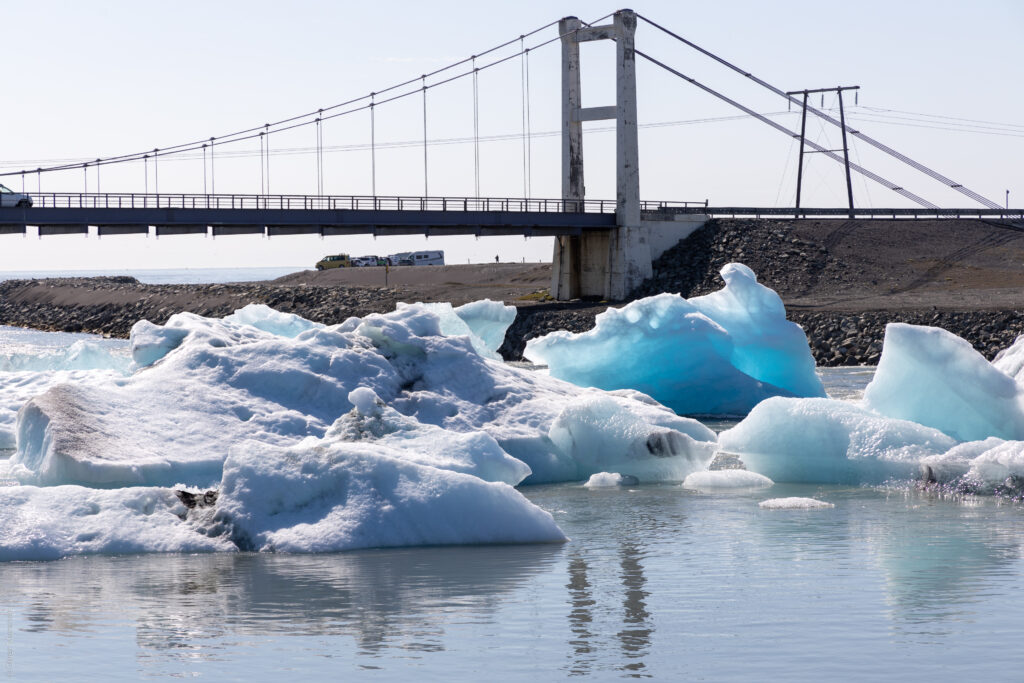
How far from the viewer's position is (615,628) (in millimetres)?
8000

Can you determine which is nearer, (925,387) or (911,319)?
(925,387)

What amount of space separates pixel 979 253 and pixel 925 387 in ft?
144

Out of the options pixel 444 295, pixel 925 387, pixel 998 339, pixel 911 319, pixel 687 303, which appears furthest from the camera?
pixel 444 295

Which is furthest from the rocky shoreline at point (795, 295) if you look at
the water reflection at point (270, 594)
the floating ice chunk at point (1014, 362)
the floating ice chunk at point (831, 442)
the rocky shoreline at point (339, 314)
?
the water reflection at point (270, 594)

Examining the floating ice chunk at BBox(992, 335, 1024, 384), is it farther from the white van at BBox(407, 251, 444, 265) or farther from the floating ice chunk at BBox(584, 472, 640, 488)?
the white van at BBox(407, 251, 444, 265)

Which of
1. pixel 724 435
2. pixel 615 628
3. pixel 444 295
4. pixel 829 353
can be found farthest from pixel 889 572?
pixel 444 295

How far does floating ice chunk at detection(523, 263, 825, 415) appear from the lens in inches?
850

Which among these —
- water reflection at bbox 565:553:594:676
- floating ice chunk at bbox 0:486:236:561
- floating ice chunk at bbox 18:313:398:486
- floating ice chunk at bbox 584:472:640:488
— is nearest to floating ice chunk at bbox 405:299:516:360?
floating ice chunk at bbox 18:313:398:486

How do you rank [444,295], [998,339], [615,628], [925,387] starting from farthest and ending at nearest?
[444,295] → [998,339] → [925,387] → [615,628]

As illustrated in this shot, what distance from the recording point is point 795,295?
4819 centimetres

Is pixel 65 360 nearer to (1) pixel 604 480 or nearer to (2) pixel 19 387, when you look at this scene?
(2) pixel 19 387

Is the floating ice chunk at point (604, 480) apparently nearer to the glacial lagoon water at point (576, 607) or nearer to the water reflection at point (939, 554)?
the glacial lagoon water at point (576, 607)

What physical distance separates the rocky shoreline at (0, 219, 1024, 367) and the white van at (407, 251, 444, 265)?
15.3 m

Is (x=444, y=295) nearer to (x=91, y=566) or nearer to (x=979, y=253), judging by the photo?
(x=979, y=253)
